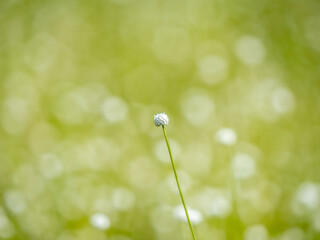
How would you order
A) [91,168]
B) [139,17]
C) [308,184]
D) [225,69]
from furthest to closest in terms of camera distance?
[139,17] → [225,69] → [91,168] → [308,184]

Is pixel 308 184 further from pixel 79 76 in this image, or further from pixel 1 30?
pixel 1 30

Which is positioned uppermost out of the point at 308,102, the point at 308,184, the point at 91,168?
the point at 308,102

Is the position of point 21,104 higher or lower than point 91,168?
higher

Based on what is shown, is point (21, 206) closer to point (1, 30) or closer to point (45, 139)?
point (45, 139)

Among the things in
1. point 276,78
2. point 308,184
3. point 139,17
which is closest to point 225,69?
point 276,78

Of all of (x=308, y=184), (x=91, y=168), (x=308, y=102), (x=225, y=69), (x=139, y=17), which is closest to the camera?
(x=308, y=184)

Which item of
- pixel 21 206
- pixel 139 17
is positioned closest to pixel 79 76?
pixel 139 17

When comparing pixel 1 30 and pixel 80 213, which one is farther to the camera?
pixel 1 30
